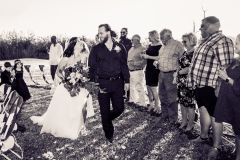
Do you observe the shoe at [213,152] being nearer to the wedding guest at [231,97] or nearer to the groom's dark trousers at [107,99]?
the wedding guest at [231,97]

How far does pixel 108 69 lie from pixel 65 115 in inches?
63.1

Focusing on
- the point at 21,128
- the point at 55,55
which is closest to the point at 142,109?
the point at 21,128

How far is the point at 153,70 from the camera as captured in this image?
282 inches

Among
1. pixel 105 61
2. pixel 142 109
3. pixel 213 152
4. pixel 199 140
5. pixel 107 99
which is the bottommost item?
pixel 142 109

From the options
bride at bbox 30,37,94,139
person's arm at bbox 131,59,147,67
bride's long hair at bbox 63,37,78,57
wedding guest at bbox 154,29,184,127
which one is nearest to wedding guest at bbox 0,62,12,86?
bride at bbox 30,37,94,139

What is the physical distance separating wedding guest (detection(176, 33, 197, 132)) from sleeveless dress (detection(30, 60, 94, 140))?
204cm

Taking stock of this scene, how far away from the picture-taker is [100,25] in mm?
4805

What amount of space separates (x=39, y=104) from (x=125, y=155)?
5302mm

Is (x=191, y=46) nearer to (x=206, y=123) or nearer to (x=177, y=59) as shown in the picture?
(x=177, y=59)

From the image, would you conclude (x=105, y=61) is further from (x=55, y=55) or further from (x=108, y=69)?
(x=55, y=55)

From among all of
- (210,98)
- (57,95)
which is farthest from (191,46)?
(57,95)

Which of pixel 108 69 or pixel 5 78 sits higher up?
pixel 108 69

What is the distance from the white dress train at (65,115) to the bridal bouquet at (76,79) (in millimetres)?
121

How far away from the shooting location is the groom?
479cm
